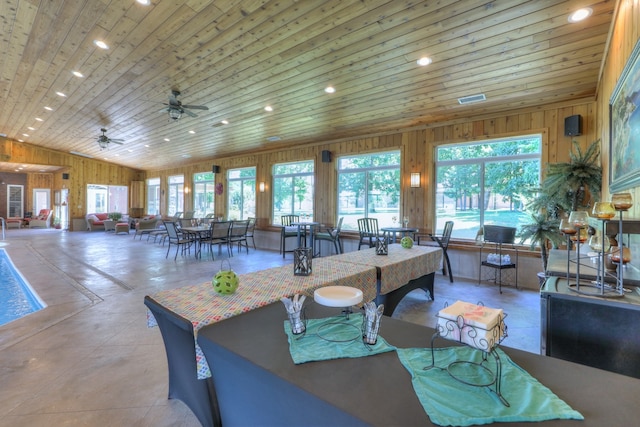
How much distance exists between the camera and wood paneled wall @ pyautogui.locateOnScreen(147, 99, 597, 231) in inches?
188

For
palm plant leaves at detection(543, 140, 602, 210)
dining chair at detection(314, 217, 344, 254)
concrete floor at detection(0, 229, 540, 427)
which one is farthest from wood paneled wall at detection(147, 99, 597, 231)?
concrete floor at detection(0, 229, 540, 427)

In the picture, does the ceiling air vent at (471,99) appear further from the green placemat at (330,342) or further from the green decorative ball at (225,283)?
the green decorative ball at (225,283)

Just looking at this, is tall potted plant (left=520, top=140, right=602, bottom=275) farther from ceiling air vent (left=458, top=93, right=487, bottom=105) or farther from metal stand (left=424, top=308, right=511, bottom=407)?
metal stand (left=424, top=308, right=511, bottom=407)

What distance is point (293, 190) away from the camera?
8711mm

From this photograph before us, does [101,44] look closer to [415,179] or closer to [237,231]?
[237,231]

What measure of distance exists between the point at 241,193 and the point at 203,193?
229 centimetres

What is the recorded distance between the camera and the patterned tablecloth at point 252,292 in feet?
4.83

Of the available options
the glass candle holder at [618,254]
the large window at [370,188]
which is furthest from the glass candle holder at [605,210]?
the large window at [370,188]

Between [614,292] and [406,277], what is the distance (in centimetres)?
175

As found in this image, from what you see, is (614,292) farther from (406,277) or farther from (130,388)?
(130,388)

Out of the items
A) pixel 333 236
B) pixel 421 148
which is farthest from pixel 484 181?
pixel 333 236

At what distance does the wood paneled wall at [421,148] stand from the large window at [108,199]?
795 cm

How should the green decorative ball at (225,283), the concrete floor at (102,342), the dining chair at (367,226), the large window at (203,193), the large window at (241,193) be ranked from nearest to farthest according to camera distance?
the green decorative ball at (225,283) < the concrete floor at (102,342) < the dining chair at (367,226) < the large window at (241,193) < the large window at (203,193)

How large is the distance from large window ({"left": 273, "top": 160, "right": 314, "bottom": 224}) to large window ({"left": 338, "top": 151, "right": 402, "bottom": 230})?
1076 millimetres
